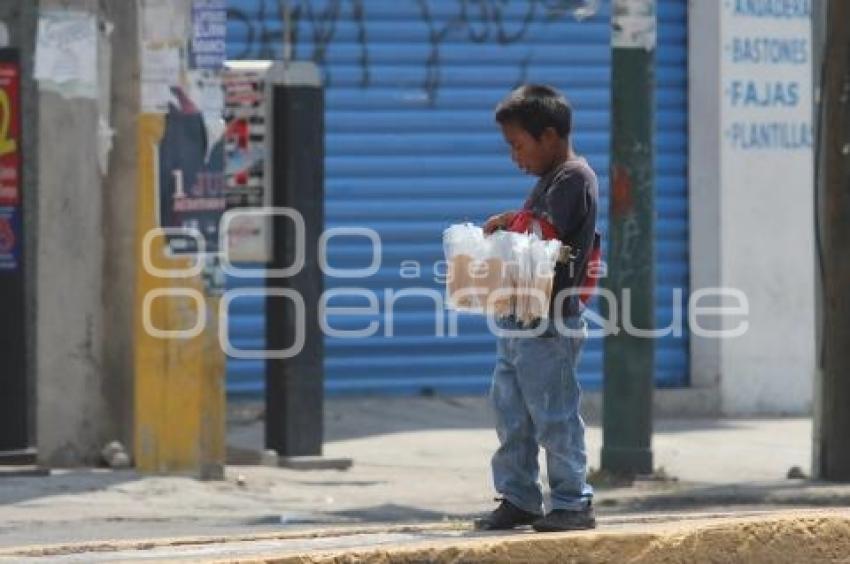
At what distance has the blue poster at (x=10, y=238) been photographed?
1129 cm

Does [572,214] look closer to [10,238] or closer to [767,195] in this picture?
[10,238]

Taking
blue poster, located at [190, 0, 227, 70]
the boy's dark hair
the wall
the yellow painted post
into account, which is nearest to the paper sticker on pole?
blue poster, located at [190, 0, 227, 70]

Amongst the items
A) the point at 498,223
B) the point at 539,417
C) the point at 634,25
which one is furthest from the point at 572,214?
the point at 634,25

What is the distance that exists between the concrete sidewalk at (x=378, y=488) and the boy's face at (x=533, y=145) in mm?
1358

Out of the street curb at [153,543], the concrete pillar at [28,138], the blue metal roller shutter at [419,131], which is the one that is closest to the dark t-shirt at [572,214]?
the street curb at [153,543]

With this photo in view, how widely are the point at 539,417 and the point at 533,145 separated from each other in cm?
90

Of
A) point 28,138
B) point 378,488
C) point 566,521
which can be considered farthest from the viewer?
point 28,138

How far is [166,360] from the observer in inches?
434

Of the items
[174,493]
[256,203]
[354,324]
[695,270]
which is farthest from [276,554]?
[695,270]

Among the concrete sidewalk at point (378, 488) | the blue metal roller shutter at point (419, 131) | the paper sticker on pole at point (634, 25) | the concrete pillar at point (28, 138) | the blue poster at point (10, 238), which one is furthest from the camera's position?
the blue metal roller shutter at point (419, 131)

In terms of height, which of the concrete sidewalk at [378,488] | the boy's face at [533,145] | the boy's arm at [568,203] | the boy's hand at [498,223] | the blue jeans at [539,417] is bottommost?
the concrete sidewalk at [378,488]

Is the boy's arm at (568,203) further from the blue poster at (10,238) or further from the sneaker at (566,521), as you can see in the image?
the blue poster at (10,238)

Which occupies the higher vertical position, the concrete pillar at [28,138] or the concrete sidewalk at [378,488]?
the concrete pillar at [28,138]

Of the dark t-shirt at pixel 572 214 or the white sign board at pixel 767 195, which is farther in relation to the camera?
the white sign board at pixel 767 195
